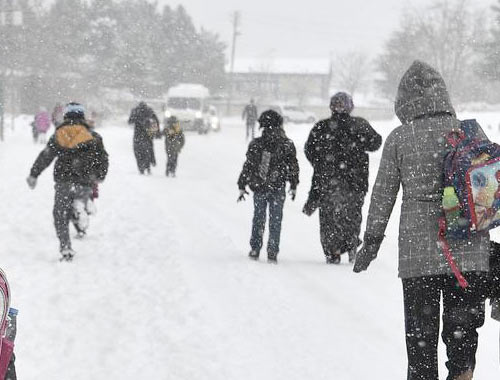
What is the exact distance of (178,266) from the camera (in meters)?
7.77

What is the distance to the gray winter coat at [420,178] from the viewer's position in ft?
11.4

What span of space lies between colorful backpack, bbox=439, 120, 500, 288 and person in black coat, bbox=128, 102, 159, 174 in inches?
556

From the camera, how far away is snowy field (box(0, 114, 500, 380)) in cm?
482

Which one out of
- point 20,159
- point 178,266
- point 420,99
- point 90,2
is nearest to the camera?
point 420,99

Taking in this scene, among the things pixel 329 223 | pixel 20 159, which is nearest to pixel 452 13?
pixel 20 159

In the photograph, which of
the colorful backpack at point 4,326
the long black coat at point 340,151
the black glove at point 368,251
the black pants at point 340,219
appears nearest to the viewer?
the colorful backpack at point 4,326

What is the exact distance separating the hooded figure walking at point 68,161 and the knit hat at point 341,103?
268 centimetres

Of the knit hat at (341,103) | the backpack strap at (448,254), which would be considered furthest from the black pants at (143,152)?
the backpack strap at (448,254)

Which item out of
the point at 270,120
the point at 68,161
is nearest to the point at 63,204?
the point at 68,161

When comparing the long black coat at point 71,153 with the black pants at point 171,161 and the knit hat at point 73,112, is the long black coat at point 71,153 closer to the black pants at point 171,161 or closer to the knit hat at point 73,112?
the knit hat at point 73,112

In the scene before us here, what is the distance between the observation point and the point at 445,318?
356cm

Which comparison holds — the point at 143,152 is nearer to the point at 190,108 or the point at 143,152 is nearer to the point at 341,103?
the point at 341,103

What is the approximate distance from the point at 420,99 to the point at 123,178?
13.5m

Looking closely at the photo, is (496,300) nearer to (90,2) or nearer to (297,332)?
(297,332)
